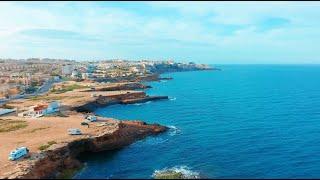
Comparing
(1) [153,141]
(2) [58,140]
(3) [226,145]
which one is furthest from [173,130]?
(2) [58,140]

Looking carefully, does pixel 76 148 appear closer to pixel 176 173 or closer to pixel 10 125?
pixel 176 173

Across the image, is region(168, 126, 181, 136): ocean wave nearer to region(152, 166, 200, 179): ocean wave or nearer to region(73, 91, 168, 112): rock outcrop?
region(152, 166, 200, 179): ocean wave

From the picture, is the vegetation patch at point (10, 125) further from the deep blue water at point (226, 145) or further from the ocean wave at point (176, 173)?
the ocean wave at point (176, 173)

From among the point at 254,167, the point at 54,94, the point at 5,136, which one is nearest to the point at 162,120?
the point at 5,136

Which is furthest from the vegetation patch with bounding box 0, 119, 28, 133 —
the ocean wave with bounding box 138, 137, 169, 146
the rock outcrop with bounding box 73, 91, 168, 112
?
the rock outcrop with bounding box 73, 91, 168, 112

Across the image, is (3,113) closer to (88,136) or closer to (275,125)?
(88,136)
